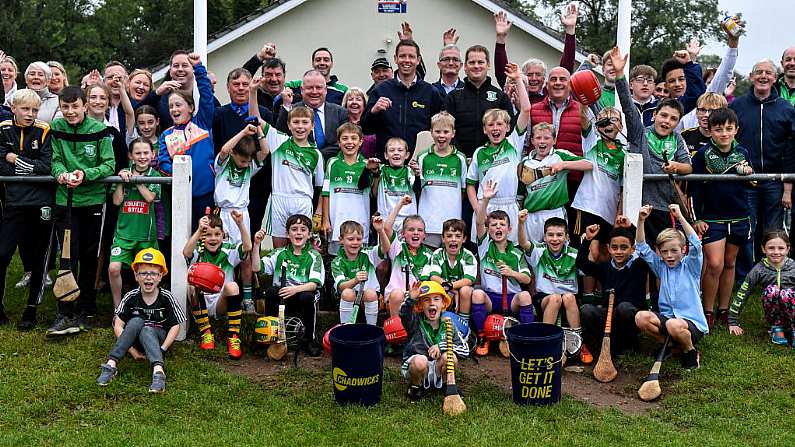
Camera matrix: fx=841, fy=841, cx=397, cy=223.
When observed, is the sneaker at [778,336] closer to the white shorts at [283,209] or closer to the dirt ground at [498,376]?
the dirt ground at [498,376]

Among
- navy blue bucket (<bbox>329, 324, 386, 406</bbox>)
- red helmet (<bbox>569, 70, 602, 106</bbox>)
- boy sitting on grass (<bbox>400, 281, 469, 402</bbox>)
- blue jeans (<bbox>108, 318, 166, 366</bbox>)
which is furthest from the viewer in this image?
red helmet (<bbox>569, 70, 602, 106</bbox>)

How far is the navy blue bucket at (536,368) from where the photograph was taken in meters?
5.67

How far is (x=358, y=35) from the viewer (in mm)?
13852

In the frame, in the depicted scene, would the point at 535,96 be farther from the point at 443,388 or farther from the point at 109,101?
the point at 109,101

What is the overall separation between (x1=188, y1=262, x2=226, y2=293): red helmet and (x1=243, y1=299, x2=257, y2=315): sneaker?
0.90m

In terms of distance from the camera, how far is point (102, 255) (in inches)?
296

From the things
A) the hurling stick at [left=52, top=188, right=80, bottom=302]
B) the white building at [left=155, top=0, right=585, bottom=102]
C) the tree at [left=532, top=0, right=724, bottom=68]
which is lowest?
the hurling stick at [left=52, top=188, right=80, bottom=302]

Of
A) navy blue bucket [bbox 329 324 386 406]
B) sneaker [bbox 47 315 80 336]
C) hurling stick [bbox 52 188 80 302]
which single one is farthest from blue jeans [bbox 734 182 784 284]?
sneaker [bbox 47 315 80 336]

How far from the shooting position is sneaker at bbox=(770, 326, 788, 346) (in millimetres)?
6828

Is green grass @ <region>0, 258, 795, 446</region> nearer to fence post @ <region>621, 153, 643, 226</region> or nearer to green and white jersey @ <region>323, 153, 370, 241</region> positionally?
fence post @ <region>621, 153, 643, 226</region>

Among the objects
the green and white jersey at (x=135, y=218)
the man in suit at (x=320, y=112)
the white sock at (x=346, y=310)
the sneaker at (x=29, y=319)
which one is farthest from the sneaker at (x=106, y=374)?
the man in suit at (x=320, y=112)

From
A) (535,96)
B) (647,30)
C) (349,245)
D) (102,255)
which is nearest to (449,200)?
(349,245)

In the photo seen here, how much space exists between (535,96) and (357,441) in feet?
13.4

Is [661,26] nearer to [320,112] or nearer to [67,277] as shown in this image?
[320,112]
